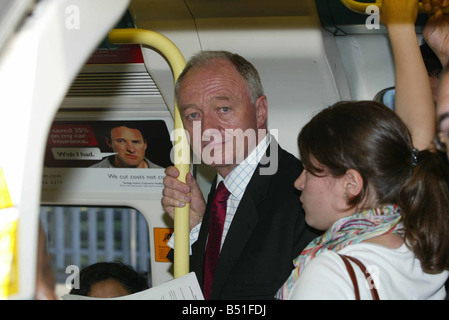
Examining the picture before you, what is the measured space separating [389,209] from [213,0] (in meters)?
1.15

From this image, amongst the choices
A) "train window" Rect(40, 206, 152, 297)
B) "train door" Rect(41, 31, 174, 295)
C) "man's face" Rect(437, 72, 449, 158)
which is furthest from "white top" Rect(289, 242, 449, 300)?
"train window" Rect(40, 206, 152, 297)

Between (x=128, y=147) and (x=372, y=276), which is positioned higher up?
(x=128, y=147)

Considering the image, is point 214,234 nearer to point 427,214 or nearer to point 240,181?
point 240,181

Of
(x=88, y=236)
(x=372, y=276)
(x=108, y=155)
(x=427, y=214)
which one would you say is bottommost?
(x=88, y=236)

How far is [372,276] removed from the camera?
4.55 ft

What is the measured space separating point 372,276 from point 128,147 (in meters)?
1.86

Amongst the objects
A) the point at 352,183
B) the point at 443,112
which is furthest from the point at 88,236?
the point at 443,112

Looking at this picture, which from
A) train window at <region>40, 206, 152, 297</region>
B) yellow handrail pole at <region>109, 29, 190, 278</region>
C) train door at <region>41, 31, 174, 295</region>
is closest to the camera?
yellow handrail pole at <region>109, 29, 190, 278</region>

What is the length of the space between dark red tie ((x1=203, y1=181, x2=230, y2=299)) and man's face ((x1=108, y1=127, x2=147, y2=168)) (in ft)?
2.66

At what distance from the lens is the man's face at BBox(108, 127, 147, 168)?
9.73 feet

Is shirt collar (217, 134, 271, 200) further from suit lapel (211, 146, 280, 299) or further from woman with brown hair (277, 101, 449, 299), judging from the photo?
woman with brown hair (277, 101, 449, 299)

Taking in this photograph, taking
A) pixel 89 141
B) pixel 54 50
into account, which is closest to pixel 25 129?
pixel 54 50

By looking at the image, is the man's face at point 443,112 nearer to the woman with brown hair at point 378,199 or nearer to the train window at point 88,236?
the woman with brown hair at point 378,199
